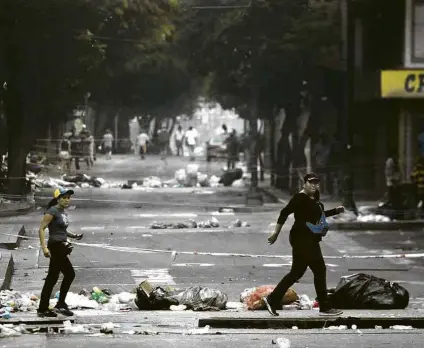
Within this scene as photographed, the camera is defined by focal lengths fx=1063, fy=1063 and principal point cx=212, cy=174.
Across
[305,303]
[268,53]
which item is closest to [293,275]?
[305,303]

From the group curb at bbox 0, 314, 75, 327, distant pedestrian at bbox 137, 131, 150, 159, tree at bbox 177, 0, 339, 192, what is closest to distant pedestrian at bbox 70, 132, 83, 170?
distant pedestrian at bbox 137, 131, 150, 159

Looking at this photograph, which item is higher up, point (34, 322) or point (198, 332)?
point (34, 322)

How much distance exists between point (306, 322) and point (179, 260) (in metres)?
3.84

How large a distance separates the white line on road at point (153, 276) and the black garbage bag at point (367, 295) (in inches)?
98.5

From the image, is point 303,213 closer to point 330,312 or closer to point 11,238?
point 330,312

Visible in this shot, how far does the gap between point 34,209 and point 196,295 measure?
102 inches

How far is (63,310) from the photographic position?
12.2 metres

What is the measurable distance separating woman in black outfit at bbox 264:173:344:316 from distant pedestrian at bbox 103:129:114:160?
146 inches


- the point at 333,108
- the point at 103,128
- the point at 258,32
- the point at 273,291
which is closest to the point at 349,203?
the point at 333,108

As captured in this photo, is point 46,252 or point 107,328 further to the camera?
point 46,252

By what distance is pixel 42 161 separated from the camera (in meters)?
14.9

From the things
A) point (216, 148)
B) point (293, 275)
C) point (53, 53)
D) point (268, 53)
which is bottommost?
point (293, 275)

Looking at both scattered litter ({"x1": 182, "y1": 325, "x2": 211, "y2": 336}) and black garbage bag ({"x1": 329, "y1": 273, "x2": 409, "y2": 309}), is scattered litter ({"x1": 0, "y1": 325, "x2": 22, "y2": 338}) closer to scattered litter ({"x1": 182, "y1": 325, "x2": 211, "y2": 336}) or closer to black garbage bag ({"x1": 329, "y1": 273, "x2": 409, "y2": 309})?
scattered litter ({"x1": 182, "y1": 325, "x2": 211, "y2": 336})

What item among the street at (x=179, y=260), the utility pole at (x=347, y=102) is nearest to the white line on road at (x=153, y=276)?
the street at (x=179, y=260)
